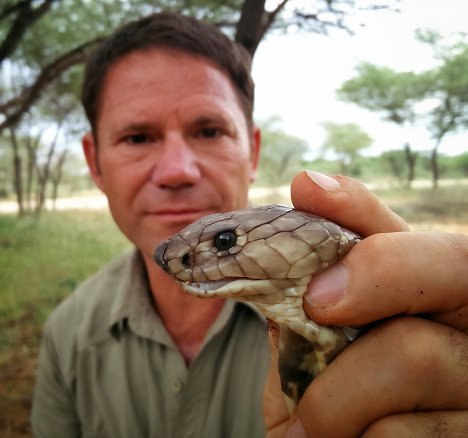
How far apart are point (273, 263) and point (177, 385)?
1.22 metres

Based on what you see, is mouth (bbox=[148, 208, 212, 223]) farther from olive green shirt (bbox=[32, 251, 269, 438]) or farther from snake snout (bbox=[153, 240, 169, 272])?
snake snout (bbox=[153, 240, 169, 272])

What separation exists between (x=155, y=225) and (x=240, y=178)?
1.56 ft

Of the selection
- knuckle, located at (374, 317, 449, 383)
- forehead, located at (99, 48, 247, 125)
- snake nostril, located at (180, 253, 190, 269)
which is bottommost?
knuckle, located at (374, 317, 449, 383)

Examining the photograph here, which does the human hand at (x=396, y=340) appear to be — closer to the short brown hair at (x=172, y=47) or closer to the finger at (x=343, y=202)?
the finger at (x=343, y=202)

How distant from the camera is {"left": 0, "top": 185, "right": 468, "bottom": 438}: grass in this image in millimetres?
3947

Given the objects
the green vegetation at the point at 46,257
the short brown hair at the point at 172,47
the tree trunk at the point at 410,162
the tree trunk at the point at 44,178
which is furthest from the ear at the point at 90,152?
the tree trunk at the point at 44,178

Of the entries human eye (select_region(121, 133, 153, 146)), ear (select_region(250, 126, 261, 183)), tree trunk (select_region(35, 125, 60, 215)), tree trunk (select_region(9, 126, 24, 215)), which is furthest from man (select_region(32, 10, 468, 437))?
tree trunk (select_region(35, 125, 60, 215))

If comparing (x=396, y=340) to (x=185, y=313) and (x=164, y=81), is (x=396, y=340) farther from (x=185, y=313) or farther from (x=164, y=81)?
(x=164, y=81)

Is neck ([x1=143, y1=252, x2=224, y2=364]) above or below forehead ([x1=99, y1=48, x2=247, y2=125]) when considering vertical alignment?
below

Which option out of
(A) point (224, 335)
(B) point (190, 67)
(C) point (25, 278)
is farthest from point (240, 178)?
(C) point (25, 278)

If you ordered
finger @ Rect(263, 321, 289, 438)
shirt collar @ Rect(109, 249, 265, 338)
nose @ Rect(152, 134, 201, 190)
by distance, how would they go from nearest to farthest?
finger @ Rect(263, 321, 289, 438)
nose @ Rect(152, 134, 201, 190)
shirt collar @ Rect(109, 249, 265, 338)

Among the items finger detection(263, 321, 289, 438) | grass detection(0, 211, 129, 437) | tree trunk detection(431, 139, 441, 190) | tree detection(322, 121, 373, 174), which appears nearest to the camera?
finger detection(263, 321, 289, 438)

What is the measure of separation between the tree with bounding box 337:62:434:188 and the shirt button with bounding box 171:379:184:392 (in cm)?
441

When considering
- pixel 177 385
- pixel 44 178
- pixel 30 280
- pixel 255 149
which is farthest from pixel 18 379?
pixel 44 178
